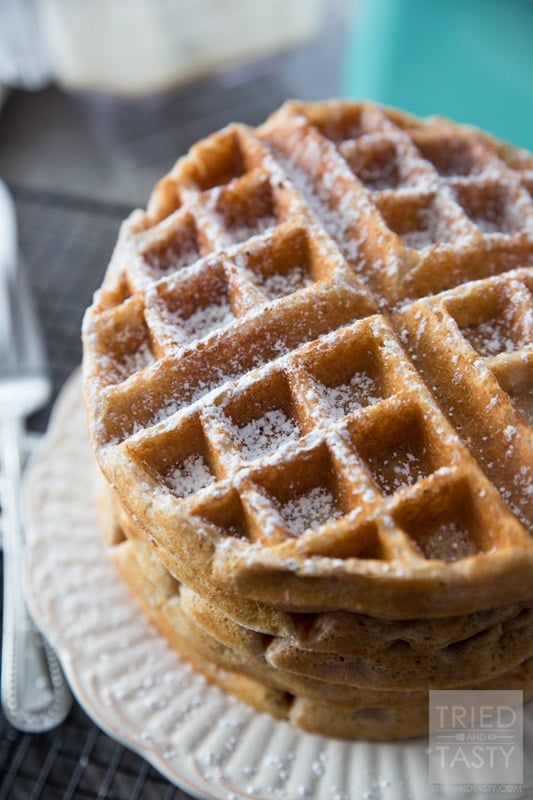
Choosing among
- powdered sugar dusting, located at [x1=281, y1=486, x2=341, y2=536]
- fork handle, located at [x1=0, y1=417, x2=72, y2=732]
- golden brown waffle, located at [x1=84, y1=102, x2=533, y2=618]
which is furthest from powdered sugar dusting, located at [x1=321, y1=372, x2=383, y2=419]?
fork handle, located at [x1=0, y1=417, x2=72, y2=732]

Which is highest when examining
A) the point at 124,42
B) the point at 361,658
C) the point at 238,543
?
the point at 124,42

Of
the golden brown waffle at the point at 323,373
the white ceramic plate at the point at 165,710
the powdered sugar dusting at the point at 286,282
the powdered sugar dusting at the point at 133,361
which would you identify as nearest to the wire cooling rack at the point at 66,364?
the white ceramic plate at the point at 165,710

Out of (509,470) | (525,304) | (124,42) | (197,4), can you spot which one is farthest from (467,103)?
(509,470)

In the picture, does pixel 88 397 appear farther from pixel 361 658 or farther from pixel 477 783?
pixel 477 783

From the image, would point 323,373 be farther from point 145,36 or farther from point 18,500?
point 145,36

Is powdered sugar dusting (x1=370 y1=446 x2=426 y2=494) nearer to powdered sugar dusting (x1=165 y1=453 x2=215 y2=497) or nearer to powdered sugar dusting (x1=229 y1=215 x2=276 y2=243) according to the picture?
powdered sugar dusting (x1=165 y1=453 x2=215 y2=497)

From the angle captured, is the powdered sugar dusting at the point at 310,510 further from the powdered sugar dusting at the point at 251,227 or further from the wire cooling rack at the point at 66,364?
the wire cooling rack at the point at 66,364
